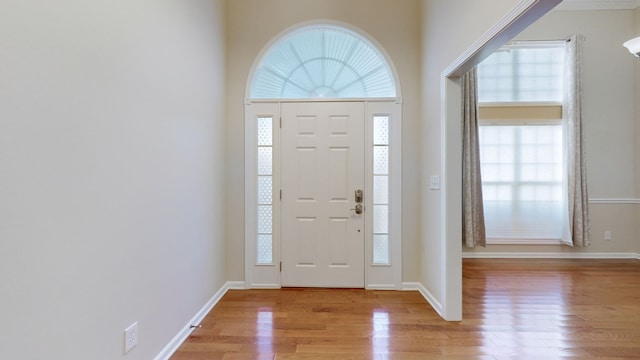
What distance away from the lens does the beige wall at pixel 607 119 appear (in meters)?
4.69

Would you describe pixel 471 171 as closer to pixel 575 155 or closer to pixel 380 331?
pixel 575 155

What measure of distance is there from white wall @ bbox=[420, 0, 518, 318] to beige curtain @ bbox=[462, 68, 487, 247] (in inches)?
59.3

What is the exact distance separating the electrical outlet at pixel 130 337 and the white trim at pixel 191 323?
31 cm

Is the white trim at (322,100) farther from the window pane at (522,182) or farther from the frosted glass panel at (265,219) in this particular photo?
the window pane at (522,182)

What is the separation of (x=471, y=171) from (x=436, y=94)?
2.02 metres

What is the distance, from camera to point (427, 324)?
8.55ft

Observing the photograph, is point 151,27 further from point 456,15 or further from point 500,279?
point 500,279

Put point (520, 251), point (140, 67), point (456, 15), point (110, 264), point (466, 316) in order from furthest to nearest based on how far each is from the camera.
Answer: point (520, 251) → point (466, 316) → point (456, 15) → point (140, 67) → point (110, 264)

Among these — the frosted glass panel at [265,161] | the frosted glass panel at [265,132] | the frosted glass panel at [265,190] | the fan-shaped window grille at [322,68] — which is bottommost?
the frosted glass panel at [265,190]

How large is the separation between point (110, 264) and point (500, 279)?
4.07 m

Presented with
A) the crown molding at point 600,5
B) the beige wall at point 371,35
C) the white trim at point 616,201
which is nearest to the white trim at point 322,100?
the beige wall at point 371,35

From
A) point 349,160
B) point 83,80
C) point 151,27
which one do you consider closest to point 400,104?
point 349,160

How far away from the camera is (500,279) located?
377 centimetres

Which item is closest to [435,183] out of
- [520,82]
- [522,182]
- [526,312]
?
[526,312]
